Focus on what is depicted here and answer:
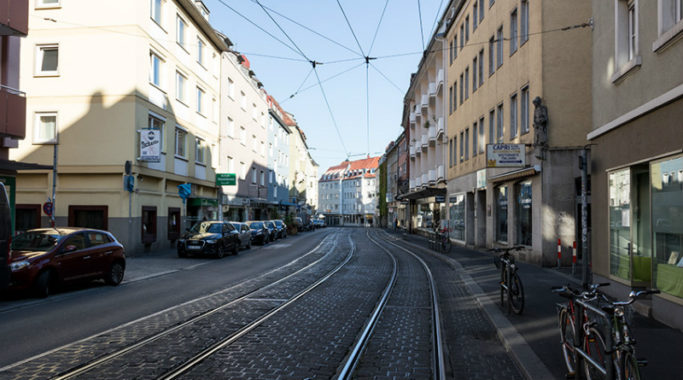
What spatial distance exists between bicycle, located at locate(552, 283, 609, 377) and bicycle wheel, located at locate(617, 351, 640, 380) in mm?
852

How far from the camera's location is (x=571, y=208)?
16.8 meters

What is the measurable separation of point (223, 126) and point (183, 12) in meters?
9.23

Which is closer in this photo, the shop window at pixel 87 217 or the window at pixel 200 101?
the shop window at pixel 87 217

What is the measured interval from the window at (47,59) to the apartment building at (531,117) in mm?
18040

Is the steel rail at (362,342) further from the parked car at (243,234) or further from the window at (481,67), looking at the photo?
the window at (481,67)

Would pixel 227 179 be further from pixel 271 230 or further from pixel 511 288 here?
pixel 511 288

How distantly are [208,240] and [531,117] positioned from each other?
1334 cm

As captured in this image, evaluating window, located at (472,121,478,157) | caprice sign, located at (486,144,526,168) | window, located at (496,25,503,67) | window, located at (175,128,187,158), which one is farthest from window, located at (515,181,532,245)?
window, located at (175,128,187,158)

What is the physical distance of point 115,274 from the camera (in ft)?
42.8

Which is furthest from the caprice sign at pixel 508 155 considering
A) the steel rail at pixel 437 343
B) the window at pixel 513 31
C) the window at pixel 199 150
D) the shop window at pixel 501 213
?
the window at pixel 199 150

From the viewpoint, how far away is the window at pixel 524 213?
61.2 ft

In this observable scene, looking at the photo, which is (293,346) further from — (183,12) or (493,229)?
(183,12)

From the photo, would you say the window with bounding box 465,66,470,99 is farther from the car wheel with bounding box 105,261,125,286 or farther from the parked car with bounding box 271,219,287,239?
the car wheel with bounding box 105,261,125,286

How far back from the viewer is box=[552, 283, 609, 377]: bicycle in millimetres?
4980
